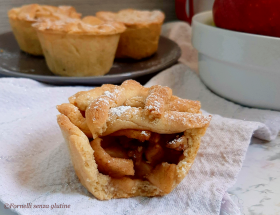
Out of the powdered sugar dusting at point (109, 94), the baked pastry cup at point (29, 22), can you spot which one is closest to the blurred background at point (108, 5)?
Result: the baked pastry cup at point (29, 22)

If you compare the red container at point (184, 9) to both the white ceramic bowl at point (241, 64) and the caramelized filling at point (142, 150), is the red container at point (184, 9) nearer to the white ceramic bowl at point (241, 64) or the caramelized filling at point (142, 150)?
the white ceramic bowl at point (241, 64)

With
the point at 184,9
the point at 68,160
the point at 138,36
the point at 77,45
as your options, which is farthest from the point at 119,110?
the point at 184,9

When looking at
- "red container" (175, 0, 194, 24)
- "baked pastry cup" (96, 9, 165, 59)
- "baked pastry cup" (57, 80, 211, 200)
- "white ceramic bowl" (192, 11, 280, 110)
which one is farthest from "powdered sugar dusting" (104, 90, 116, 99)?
"red container" (175, 0, 194, 24)

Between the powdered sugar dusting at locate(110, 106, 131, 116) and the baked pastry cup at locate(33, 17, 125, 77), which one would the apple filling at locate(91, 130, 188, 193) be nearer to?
the powdered sugar dusting at locate(110, 106, 131, 116)

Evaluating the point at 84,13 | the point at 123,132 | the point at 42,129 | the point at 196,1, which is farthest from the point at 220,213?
the point at 84,13

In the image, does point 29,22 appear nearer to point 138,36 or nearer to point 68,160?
point 138,36

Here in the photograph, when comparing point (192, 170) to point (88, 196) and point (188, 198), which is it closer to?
point (188, 198)
